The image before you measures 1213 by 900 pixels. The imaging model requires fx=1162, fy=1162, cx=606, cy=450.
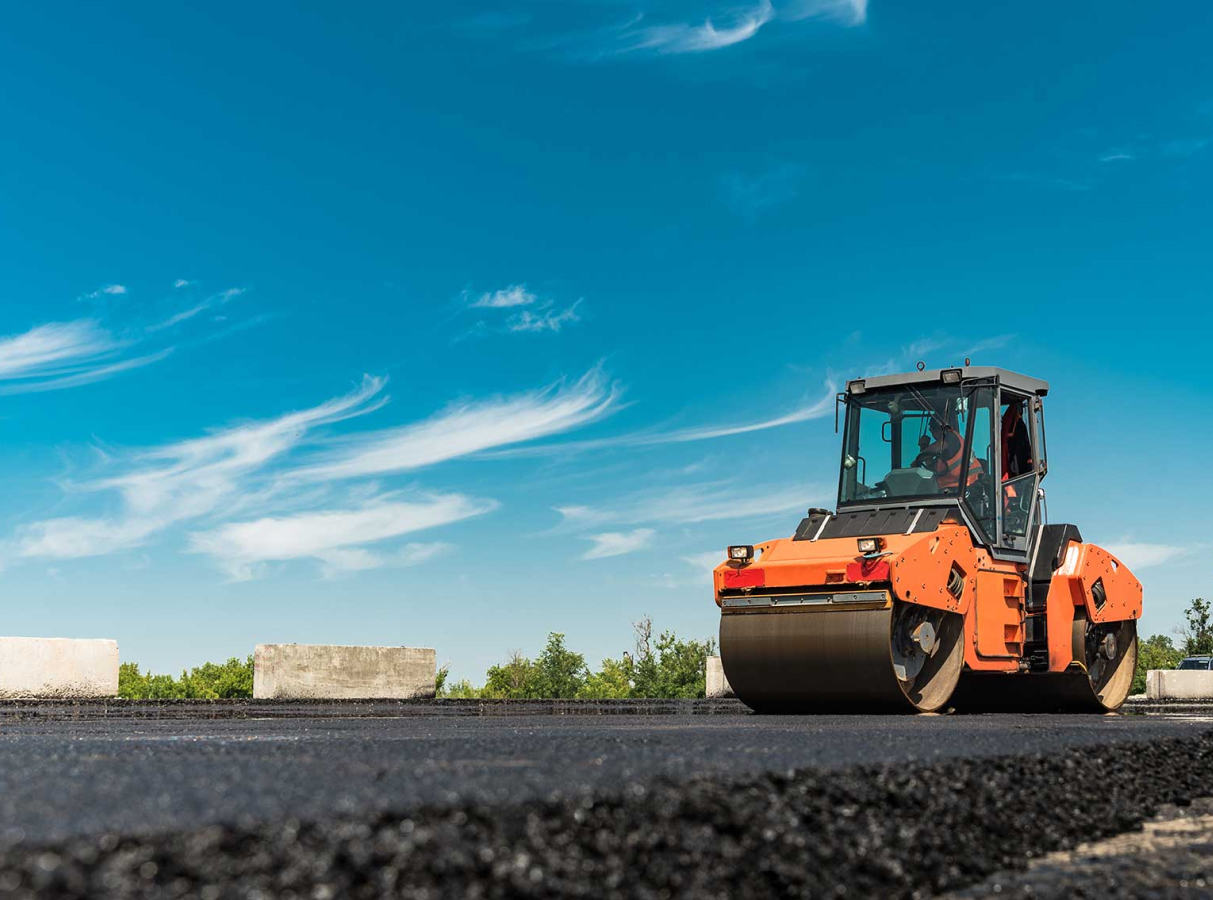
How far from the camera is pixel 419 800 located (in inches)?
92.1

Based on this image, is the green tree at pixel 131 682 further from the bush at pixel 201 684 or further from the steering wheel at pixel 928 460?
the steering wheel at pixel 928 460

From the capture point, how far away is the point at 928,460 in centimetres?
1057

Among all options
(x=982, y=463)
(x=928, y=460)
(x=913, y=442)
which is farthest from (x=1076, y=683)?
(x=913, y=442)

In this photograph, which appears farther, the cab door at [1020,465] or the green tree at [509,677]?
the green tree at [509,677]

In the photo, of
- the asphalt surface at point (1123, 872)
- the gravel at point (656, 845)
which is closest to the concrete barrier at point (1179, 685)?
the asphalt surface at point (1123, 872)

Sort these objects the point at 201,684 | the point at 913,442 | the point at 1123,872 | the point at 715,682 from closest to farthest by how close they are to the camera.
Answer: the point at 1123,872 < the point at 913,442 < the point at 715,682 < the point at 201,684

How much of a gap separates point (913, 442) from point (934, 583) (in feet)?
5.87

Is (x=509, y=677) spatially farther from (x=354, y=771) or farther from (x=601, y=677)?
(x=354, y=771)

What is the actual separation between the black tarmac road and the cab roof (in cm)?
624

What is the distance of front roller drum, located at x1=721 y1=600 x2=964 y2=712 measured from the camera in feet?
29.4

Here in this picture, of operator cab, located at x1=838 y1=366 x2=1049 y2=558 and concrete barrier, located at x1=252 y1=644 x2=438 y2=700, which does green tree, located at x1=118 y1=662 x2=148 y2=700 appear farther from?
operator cab, located at x1=838 y1=366 x2=1049 y2=558

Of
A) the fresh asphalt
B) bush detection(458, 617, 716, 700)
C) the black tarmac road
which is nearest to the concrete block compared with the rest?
bush detection(458, 617, 716, 700)

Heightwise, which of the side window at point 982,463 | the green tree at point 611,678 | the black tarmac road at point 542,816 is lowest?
the green tree at point 611,678

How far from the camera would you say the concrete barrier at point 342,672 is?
13672 mm
